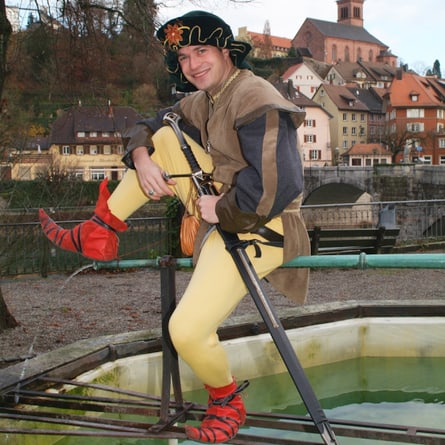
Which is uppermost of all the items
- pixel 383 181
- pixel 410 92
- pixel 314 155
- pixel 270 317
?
pixel 410 92

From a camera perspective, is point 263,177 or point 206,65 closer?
point 263,177

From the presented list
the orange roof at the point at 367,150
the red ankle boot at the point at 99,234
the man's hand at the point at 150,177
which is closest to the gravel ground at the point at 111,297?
the red ankle boot at the point at 99,234

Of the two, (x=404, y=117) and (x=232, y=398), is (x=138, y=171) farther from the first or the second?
(x=404, y=117)

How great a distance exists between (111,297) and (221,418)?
6751 mm

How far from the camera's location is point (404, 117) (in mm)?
Answer: 79438

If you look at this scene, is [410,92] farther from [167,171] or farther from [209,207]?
[209,207]

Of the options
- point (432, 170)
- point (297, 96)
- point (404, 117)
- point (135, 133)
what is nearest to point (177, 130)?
point (135, 133)

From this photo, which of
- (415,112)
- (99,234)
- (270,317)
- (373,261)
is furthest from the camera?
(415,112)

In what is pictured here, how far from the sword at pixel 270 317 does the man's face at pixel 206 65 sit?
Result: 0.33 m

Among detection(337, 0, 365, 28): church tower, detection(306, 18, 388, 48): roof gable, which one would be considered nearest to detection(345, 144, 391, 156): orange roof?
detection(306, 18, 388, 48): roof gable

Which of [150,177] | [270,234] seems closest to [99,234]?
[150,177]

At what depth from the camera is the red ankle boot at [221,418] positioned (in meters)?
2.34

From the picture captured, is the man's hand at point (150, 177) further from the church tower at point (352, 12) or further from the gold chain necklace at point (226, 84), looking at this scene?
the church tower at point (352, 12)

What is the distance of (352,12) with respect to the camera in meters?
156
